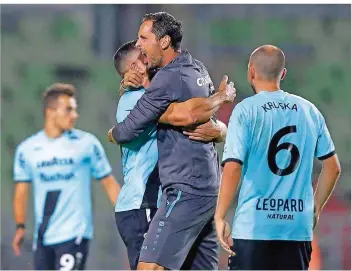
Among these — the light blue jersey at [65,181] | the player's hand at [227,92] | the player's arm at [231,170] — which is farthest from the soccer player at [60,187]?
the player's arm at [231,170]

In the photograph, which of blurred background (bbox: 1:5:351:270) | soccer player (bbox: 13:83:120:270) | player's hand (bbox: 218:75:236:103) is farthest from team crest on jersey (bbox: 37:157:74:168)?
player's hand (bbox: 218:75:236:103)

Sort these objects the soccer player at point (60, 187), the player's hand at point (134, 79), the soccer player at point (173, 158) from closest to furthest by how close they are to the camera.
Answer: the soccer player at point (173, 158), the player's hand at point (134, 79), the soccer player at point (60, 187)

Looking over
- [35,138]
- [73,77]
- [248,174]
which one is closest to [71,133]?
[35,138]

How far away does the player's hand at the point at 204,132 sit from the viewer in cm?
572

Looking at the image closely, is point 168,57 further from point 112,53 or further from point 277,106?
point 112,53

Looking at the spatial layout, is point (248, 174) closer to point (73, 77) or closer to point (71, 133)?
point (71, 133)

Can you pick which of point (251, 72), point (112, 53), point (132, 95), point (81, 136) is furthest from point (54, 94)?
point (251, 72)

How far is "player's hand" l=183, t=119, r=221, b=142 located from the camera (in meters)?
5.72

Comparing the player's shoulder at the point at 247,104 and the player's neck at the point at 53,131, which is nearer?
the player's shoulder at the point at 247,104

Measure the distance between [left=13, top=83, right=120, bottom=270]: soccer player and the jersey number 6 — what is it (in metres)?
3.87

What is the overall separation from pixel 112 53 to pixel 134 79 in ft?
16.9

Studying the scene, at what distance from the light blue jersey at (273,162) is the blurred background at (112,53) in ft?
17.1

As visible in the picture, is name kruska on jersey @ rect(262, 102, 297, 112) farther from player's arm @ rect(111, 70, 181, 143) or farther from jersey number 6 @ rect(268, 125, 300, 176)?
player's arm @ rect(111, 70, 181, 143)

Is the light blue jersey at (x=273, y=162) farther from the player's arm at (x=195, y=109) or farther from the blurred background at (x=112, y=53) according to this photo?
the blurred background at (x=112, y=53)
